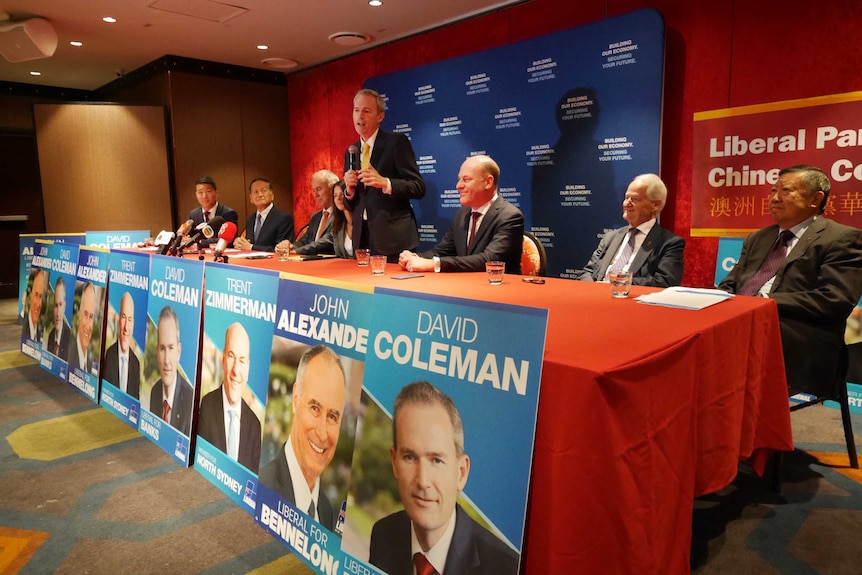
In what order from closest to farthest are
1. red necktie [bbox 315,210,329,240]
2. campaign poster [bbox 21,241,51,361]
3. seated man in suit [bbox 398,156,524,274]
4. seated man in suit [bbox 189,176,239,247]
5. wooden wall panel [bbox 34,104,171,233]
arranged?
seated man in suit [bbox 398,156,524,274], campaign poster [bbox 21,241,51,361], red necktie [bbox 315,210,329,240], seated man in suit [bbox 189,176,239,247], wooden wall panel [bbox 34,104,171,233]

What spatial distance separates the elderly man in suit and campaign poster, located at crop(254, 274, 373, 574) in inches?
55.4

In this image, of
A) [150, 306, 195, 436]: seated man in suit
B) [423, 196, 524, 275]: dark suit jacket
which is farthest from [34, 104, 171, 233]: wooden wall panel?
[423, 196, 524, 275]: dark suit jacket

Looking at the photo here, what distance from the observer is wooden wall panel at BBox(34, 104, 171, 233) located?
20.6 ft

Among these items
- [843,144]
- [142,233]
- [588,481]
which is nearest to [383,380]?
[588,481]

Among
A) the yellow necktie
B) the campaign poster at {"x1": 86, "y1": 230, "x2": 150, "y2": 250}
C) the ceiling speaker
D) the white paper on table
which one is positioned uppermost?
the ceiling speaker

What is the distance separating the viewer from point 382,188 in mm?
2998

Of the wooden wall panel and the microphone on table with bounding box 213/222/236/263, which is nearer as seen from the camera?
the microphone on table with bounding box 213/222/236/263

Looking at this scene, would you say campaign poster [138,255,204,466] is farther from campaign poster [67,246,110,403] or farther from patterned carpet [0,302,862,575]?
campaign poster [67,246,110,403]

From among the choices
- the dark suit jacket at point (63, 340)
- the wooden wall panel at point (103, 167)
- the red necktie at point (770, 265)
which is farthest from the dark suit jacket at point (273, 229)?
the red necktie at point (770, 265)

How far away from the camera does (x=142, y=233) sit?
5.30m

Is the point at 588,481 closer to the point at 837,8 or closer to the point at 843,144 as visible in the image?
the point at 843,144

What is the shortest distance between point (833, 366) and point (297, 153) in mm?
6485

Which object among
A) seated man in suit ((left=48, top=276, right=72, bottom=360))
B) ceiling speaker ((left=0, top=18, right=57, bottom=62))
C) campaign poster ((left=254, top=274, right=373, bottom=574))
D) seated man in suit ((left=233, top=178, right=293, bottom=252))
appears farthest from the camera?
ceiling speaker ((left=0, top=18, right=57, bottom=62))

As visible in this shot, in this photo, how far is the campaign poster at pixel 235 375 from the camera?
1.83m
